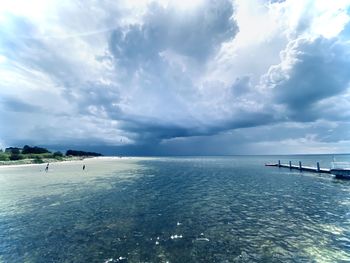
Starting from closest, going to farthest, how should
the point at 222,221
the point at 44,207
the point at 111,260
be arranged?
the point at 111,260 → the point at 222,221 → the point at 44,207

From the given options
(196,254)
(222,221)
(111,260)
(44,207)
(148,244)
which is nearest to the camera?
(111,260)

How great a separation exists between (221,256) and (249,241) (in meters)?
3.37

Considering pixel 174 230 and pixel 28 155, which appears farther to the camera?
pixel 28 155

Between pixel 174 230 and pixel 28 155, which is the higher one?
pixel 28 155

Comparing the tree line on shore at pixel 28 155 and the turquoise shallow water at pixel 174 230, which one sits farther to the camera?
the tree line on shore at pixel 28 155

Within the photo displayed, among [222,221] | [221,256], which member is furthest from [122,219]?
[221,256]

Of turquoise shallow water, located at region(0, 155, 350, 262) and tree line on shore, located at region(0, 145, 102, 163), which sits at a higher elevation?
tree line on shore, located at region(0, 145, 102, 163)

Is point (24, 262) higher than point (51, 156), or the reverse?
point (51, 156)

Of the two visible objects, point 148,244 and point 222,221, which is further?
point 222,221

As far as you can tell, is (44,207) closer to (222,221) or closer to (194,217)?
(194,217)

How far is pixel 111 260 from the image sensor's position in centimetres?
1226

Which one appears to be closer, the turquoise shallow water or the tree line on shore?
the turquoise shallow water

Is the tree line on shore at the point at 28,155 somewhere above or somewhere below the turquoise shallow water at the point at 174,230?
above

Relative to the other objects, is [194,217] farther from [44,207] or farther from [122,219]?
[44,207]
